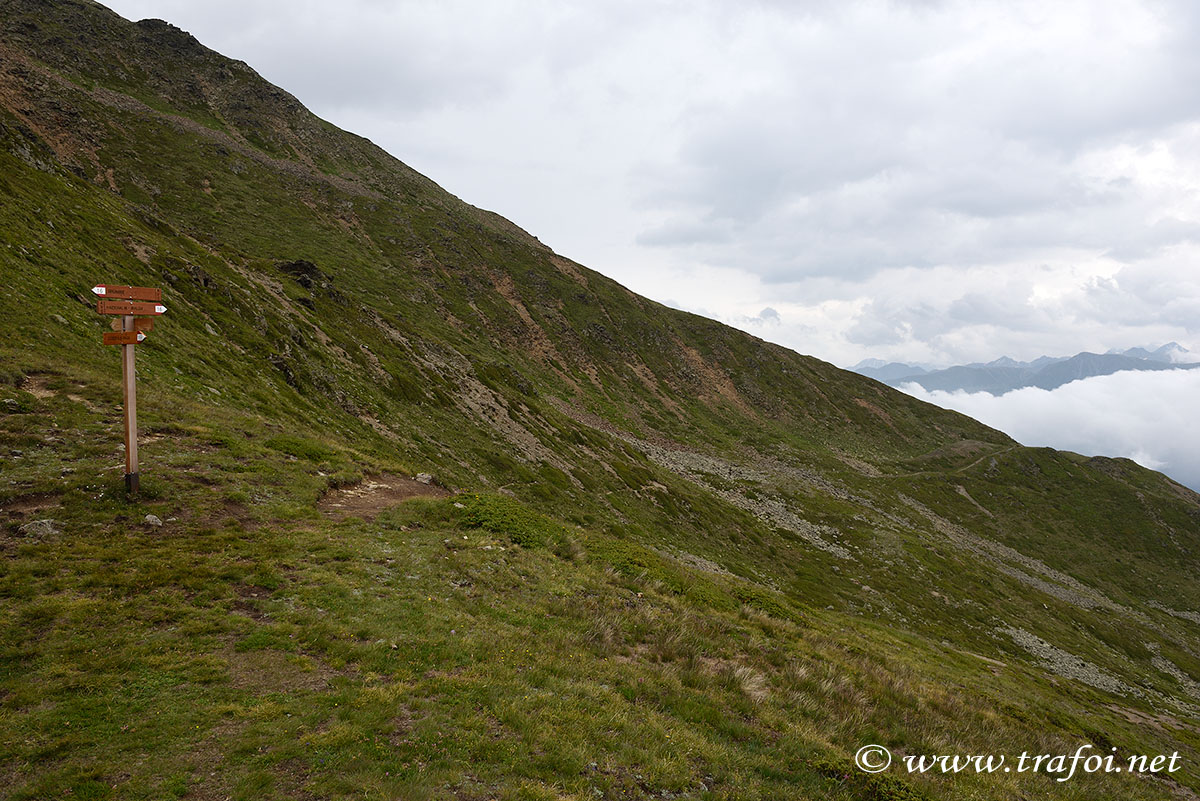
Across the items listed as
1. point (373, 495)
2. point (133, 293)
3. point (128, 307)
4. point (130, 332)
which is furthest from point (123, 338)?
point (373, 495)

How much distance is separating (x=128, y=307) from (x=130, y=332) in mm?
879

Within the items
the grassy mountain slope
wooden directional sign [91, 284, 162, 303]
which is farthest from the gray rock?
wooden directional sign [91, 284, 162, 303]

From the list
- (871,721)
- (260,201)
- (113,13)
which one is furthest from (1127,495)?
(113,13)

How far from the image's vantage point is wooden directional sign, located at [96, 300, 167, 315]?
16.4 metres

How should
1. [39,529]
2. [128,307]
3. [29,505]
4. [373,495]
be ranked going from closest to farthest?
[39,529]
[29,505]
[128,307]
[373,495]

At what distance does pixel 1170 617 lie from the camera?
4016 inches

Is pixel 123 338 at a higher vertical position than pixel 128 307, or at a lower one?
lower

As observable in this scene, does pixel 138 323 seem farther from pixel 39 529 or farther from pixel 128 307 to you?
pixel 39 529

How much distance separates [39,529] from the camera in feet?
46.4

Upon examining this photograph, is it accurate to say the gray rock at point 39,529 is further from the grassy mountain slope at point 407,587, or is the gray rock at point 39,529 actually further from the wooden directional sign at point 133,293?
the wooden directional sign at point 133,293

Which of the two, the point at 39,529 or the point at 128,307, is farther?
the point at 128,307

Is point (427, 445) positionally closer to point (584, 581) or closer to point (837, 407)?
point (584, 581)

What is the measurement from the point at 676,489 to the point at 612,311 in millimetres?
87180

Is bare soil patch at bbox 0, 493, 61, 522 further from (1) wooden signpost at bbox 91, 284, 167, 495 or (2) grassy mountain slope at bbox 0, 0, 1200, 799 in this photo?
(1) wooden signpost at bbox 91, 284, 167, 495
